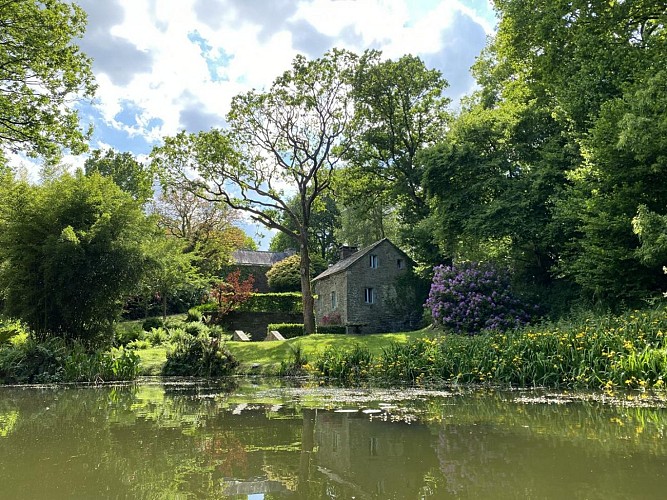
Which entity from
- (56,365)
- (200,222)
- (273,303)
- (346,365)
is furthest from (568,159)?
(200,222)

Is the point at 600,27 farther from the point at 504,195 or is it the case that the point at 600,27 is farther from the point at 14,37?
the point at 14,37

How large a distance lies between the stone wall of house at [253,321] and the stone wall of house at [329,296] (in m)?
2.81

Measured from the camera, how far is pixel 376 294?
29766mm

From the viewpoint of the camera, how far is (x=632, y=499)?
8.45 feet

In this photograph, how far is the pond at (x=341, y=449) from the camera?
289 centimetres

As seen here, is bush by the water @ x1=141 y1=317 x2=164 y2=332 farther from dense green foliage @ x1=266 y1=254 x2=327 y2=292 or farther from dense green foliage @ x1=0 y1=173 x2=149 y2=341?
dense green foliage @ x1=0 y1=173 x2=149 y2=341

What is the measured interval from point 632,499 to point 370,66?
26.6 meters

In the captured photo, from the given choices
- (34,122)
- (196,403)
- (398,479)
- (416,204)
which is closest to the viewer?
(398,479)

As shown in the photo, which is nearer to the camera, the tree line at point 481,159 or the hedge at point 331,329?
the tree line at point 481,159

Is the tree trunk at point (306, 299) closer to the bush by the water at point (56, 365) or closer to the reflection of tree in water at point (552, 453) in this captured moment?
the bush by the water at point (56, 365)

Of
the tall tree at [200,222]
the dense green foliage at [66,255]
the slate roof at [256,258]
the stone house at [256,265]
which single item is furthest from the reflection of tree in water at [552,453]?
the slate roof at [256,258]

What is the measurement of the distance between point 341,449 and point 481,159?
18485 mm

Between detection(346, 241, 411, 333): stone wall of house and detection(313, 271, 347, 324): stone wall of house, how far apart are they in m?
0.50

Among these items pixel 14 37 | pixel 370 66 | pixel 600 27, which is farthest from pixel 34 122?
pixel 600 27
